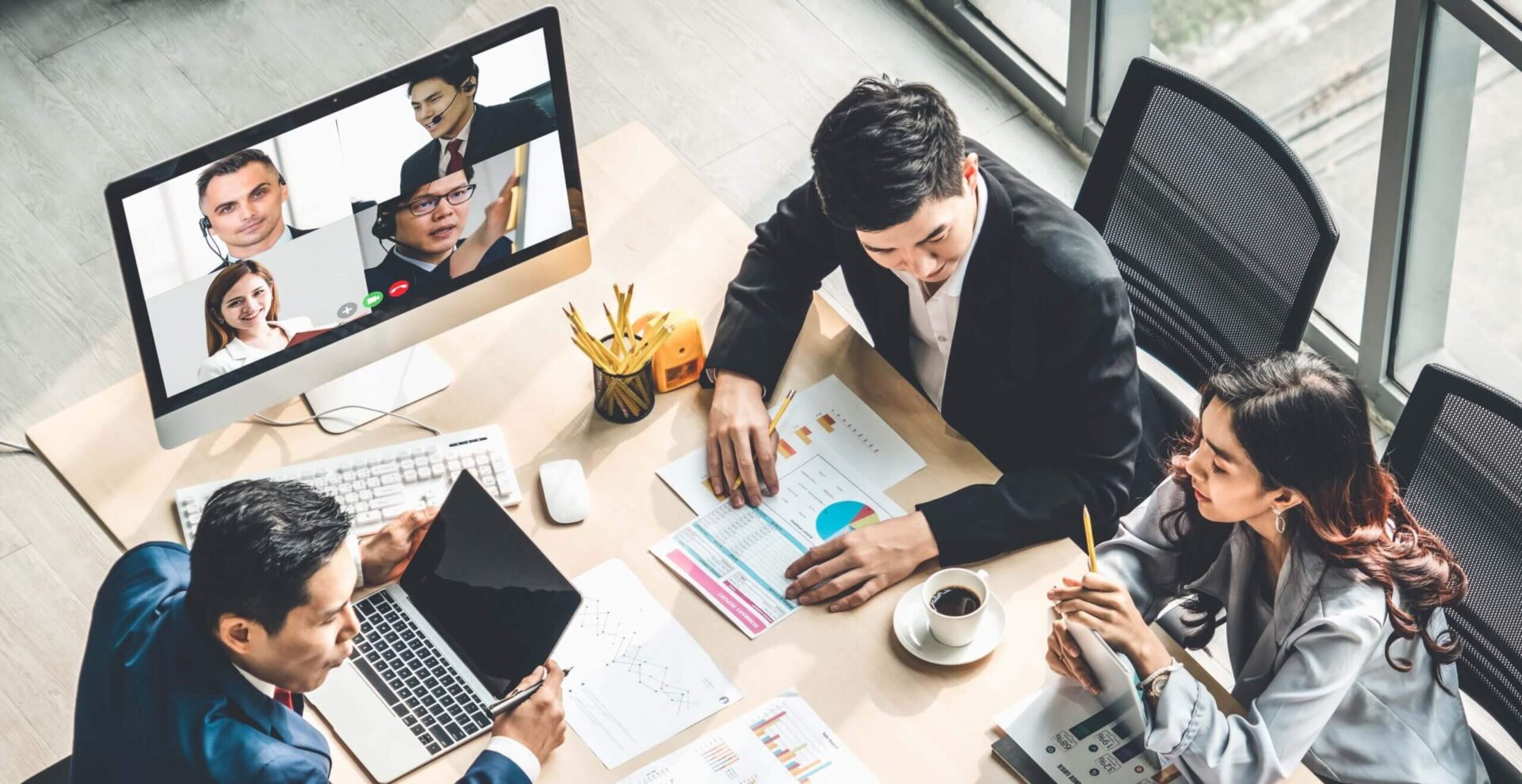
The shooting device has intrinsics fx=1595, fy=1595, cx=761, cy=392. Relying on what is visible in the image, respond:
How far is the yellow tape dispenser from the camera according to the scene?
7.99ft

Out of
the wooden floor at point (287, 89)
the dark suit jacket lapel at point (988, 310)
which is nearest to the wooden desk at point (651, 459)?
the dark suit jacket lapel at point (988, 310)

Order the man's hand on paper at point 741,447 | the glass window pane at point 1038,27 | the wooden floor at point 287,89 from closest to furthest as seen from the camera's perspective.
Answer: the man's hand on paper at point 741,447 < the wooden floor at point 287,89 < the glass window pane at point 1038,27

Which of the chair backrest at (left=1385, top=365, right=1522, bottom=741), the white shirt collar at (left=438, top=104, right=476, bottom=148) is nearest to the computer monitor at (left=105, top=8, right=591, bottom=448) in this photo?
the white shirt collar at (left=438, top=104, right=476, bottom=148)

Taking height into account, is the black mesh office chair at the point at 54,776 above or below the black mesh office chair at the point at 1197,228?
above

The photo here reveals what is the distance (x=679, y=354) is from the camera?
244cm

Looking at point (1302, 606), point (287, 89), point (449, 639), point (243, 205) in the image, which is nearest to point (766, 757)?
point (449, 639)

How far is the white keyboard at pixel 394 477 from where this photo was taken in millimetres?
2270

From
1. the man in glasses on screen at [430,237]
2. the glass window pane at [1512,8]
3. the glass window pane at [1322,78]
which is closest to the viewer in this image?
the man in glasses on screen at [430,237]

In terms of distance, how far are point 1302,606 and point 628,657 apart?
0.90 meters

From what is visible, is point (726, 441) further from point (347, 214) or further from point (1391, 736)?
point (1391, 736)

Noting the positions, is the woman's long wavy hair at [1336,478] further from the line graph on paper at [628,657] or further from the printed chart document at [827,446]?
the line graph on paper at [628,657]

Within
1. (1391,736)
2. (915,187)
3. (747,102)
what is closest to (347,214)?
(915,187)

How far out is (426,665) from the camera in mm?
2107

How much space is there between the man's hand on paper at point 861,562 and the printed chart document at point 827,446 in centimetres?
14
